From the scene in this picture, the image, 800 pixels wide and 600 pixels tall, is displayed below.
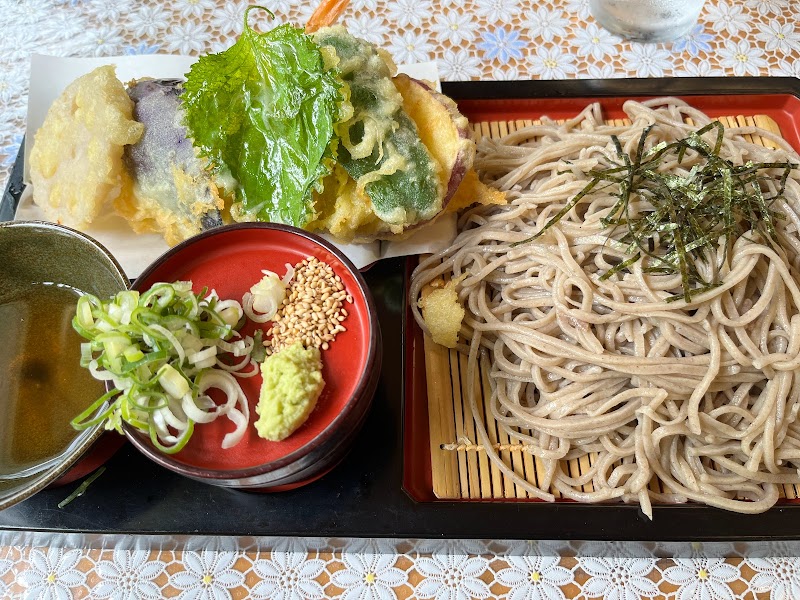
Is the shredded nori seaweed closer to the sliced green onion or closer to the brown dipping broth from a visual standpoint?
the sliced green onion

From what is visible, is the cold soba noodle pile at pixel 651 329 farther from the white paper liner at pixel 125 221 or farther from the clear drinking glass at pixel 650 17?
the clear drinking glass at pixel 650 17

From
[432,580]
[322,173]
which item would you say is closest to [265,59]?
[322,173]

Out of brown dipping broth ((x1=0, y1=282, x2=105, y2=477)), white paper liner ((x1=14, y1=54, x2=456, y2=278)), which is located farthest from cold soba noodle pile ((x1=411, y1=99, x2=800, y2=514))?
brown dipping broth ((x1=0, y1=282, x2=105, y2=477))

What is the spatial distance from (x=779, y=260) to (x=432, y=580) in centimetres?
170

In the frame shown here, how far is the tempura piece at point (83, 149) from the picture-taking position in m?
2.41

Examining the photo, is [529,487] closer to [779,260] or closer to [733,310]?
[733,310]

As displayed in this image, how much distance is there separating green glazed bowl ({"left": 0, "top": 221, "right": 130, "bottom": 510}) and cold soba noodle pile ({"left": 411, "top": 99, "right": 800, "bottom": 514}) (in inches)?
47.0

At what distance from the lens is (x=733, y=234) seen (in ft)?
7.70

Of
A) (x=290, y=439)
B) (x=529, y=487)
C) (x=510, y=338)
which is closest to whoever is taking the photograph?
(x=290, y=439)

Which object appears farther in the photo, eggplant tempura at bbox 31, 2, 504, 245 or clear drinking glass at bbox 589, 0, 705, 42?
clear drinking glass at bbox 589, 0, 705, 42

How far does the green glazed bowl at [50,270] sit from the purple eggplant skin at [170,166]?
1.20 feet

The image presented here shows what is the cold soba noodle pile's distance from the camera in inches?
87.6

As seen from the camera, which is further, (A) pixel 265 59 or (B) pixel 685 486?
(A) pixel 265 59

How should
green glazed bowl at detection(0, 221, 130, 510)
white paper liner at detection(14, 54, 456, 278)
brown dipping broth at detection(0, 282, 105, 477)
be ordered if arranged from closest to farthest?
green glazed bowl at detection(0, 221, 130, 510) → brown dipping broth at detection(0, 282, 105, 477) → white paper liner at detection(14, 54, 456, 278)
